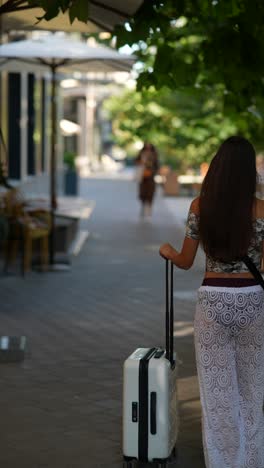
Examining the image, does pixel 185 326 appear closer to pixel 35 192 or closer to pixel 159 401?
pixel 159 401

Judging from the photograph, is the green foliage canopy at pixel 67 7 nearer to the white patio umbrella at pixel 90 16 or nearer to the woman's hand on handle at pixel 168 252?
the white patio umbrella at pixel 90 16

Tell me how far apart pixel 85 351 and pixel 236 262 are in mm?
4419

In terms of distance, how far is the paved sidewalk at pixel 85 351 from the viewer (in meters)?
7.09

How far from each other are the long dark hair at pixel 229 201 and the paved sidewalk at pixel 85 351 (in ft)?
4.53

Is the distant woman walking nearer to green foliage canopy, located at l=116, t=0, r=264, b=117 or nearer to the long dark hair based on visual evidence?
green foliage canopy, located at l=116, t=0, r=264, b=117

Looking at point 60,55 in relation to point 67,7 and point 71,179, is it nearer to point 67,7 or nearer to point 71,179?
point 67,7

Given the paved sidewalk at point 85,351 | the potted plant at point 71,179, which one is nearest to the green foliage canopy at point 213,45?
the paved sidewalk at point 85,351

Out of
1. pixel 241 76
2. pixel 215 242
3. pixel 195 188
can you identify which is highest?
pixel 241 76

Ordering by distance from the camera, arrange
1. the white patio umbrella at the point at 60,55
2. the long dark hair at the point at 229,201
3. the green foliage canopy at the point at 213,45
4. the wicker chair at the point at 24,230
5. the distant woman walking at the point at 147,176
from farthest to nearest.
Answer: the distant woman walking at the point at 147,176 → the wicker chair at the point at 24,230 → the white patio umbrella at the point at 60,55 → the green foliage canopy at the point at 213,45 → the long dark hair at the point at 229,201

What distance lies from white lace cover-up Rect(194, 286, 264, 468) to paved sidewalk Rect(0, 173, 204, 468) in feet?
1.98

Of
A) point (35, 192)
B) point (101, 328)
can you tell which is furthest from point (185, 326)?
point (35, 192)

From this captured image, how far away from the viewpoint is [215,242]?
5.90m

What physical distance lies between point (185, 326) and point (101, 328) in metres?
0.80

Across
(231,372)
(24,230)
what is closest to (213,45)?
(231,372)
